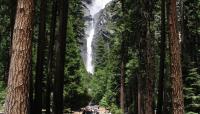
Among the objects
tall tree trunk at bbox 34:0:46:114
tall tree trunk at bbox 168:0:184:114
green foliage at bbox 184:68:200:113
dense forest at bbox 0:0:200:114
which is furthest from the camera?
green foliage at bbox 184:68:200:113

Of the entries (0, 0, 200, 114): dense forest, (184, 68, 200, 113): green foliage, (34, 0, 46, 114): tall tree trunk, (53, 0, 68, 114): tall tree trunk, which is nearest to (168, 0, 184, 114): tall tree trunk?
(0, 0, 200, 114): dense forest

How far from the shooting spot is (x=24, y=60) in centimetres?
763

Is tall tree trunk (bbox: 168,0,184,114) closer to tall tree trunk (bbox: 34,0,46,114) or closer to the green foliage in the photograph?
tall tree trunk (bbox: 34,0,46,114)

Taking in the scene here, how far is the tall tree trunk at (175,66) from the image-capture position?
42.3 ft

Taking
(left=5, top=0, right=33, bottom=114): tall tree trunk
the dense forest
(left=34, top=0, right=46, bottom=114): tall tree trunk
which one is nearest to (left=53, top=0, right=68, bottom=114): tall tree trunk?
the dense forest

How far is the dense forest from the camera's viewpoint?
7.75 metres

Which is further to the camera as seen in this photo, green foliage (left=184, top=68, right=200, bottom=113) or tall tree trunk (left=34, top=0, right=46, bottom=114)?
green foliage (left=184, top=68, right=200, bottom=113)

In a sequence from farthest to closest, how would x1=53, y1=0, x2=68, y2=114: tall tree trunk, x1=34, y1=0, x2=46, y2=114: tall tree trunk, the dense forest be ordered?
1. x1=34, y1=0, x2=46, y2=114: tall tree trunk
2. x1=53, y1=0, x2=68, y2=114: tall tree trunk
3. the dense forest

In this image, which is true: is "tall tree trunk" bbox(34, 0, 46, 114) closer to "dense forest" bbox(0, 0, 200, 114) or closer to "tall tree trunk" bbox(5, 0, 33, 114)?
"dense forest" bbox(0, 0, 200, 114)

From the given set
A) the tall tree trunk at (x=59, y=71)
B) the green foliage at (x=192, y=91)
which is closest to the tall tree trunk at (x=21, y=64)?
the tall tree trunk at (x=59, y=71)

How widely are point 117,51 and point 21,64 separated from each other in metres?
34.2

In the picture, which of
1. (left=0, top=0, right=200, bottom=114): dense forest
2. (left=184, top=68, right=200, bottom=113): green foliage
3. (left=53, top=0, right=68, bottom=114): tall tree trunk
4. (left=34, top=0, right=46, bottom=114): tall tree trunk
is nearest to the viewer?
(left=0, top=0, right=200, bottom=114): dense forest

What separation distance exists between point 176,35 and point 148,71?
4186 mm

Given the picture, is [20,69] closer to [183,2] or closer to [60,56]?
[60,56]
